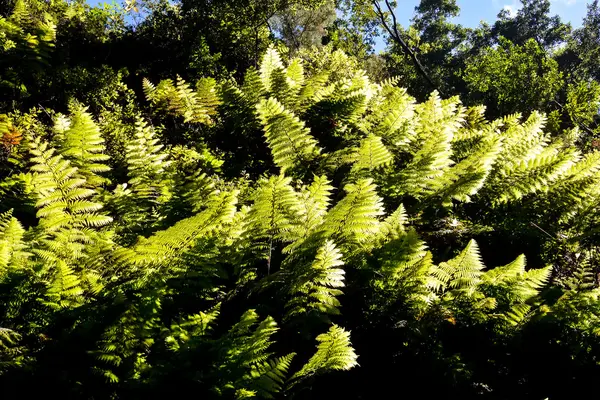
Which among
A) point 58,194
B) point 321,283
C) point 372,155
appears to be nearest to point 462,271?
point 321,283

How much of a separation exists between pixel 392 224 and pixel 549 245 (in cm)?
210

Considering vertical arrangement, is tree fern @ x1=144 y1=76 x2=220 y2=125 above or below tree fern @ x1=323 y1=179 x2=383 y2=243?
above

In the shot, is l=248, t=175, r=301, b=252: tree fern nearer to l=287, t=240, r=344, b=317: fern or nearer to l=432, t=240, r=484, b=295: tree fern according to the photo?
l=287, t=240, r=344, b=317: fern

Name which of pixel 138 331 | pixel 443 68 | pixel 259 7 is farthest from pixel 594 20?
pixel 138 331

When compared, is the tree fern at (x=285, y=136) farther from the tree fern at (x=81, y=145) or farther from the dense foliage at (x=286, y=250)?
the tree fern at (x=81, y=145)

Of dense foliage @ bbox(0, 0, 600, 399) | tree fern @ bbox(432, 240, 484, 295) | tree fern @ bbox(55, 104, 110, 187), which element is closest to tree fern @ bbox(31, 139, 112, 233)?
dense foliage @ bbox(0, 0, 600, 399)

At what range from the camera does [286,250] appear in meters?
2.73

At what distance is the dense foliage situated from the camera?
218cm

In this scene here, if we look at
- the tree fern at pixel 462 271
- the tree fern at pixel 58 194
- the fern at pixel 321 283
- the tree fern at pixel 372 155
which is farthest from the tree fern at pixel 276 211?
the tree fern at pixel 372 155

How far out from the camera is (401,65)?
25.8 meters

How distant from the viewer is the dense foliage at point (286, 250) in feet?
7.14

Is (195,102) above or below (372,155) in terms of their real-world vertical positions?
above

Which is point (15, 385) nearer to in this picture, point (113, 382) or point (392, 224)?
point (113, 382)

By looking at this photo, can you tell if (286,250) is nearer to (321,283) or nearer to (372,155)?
(321,283)
